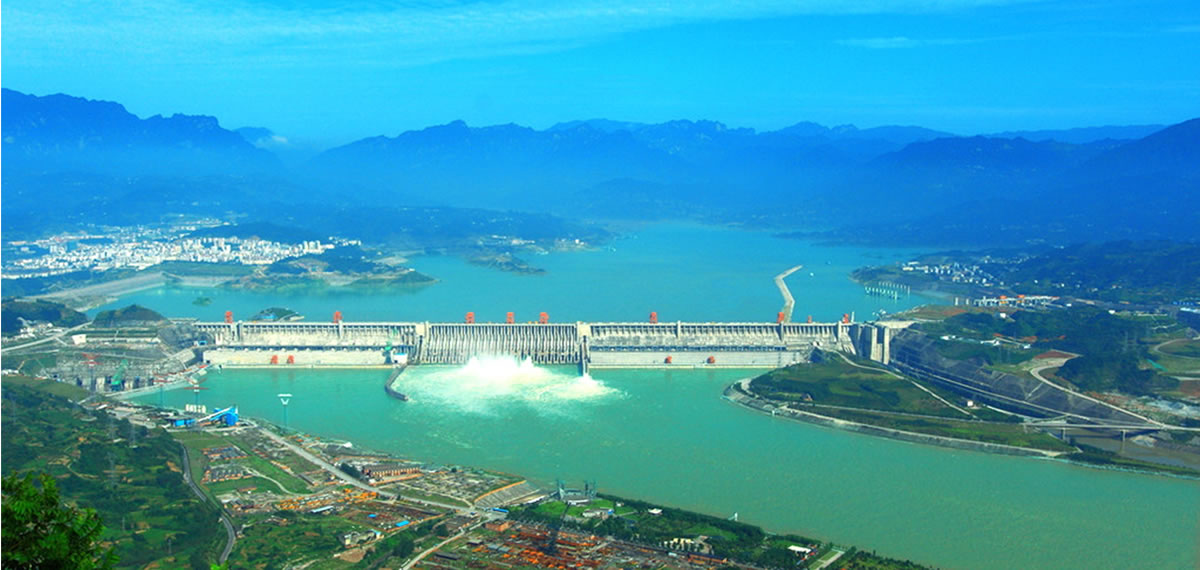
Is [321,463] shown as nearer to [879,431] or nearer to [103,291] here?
[879,431]

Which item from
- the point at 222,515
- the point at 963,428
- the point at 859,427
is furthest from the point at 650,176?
the point at 222,515

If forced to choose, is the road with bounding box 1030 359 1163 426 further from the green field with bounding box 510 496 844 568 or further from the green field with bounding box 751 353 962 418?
the green field with bounding box 510 496 844 568

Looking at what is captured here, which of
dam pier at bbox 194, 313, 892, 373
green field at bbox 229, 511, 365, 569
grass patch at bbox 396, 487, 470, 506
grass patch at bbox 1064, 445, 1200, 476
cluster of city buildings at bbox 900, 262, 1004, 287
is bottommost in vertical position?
grass patch at bbox 1064, 445, 1200, 476

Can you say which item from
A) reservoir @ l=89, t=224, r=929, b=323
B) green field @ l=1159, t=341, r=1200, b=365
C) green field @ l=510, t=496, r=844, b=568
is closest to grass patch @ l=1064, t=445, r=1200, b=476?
green field @ l=510, t=496, r=844, b=568

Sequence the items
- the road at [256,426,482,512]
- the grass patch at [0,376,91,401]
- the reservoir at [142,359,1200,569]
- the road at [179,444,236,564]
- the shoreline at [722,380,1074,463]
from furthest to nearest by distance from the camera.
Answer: the grass patch at [0,376,91,401]
the shoreline at [722,380,1074,463]
the road at [256,426,482,512]
the reservoir at [142,359,1200,569]
the road at [179,444,236,564]

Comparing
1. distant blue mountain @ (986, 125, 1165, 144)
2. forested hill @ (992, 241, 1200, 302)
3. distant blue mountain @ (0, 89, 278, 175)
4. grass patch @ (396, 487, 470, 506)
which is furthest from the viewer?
distant blue mountain @ (986, 125, 1165, 144)

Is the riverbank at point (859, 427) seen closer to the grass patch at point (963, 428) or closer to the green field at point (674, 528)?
the grass patch at point (963, 428)

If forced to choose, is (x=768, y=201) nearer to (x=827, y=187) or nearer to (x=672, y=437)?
(x=827, y=187)
